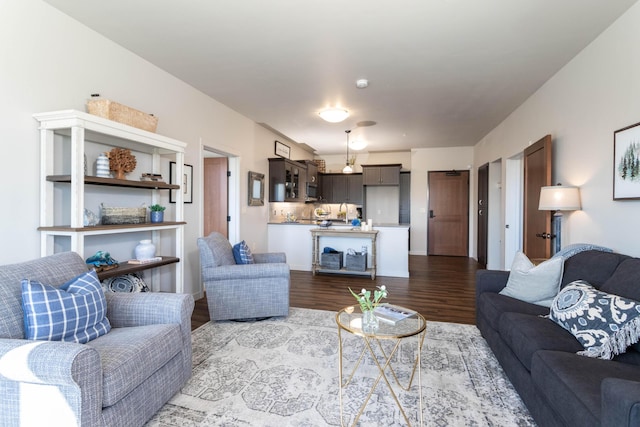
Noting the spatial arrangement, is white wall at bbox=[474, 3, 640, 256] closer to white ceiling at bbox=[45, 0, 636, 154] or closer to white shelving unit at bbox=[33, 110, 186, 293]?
white ceiling at bbox=[45, 0, 636, 154]

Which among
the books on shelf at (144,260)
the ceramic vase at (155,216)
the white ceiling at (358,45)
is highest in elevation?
the white ceiling at (358,45)

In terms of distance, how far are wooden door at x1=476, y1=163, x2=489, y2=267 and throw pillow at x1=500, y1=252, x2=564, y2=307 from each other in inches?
161

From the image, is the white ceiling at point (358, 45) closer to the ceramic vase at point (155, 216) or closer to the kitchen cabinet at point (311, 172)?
the ceramic vase at point (155, 216)

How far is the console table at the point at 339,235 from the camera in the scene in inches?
211

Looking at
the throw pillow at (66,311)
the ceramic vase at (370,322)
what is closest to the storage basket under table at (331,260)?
the ceramic vase at (370,322)

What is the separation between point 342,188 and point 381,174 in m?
1.21

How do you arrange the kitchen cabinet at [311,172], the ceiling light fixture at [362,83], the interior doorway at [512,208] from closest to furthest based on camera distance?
the ceiling light fixture at [362,83] → the interior doorway at [512,208] → the kitchen cabinet at [311,172]

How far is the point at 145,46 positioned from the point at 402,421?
3605mm

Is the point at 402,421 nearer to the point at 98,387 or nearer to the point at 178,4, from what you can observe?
the point at 98,387

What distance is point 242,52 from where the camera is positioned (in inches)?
117

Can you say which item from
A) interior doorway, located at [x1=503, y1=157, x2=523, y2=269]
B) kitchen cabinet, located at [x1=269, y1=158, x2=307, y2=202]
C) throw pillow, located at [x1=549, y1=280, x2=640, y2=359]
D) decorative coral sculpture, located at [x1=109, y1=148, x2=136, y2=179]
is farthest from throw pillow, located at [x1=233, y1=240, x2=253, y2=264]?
interior doorway, located at [x1=503, y1=157, x2=523, y2=269]

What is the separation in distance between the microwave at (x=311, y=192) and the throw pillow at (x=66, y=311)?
5577 mm

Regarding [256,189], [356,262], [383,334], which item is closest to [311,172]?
[256,189]

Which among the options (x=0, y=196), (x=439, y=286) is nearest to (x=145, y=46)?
(x=0, y=196)
